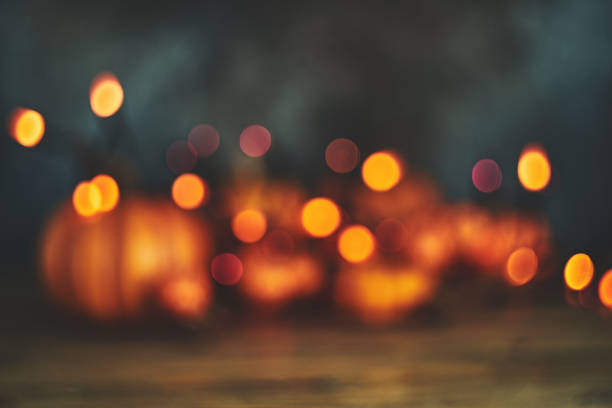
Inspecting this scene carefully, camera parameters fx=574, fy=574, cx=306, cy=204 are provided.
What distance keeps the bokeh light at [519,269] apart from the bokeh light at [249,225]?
527 millimetres

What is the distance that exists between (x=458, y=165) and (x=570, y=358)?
1115 mm

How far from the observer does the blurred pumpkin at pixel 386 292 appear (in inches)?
40.0

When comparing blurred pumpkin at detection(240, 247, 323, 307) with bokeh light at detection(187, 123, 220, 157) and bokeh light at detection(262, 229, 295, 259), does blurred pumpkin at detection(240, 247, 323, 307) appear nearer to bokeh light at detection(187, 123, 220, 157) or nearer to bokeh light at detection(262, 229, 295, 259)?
bokeh light at detection(262, 229, 295, 259)

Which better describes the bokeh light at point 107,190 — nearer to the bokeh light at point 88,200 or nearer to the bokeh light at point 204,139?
the bokeh light at point 88,200

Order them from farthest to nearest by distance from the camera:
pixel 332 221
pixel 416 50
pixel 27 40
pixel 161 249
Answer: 1. pixel 416 50
2. pixel 27 40
3. pixel 332 221
4. pixel 161 249

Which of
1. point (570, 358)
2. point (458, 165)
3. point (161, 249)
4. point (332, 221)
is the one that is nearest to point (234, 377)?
point (161, 249)

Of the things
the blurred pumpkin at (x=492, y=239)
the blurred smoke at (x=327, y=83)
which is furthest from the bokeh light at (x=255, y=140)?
the blurred pumpkin at (x=492, y=239)

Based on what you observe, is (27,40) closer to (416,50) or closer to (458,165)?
(416,50)

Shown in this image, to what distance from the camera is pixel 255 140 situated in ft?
5.28

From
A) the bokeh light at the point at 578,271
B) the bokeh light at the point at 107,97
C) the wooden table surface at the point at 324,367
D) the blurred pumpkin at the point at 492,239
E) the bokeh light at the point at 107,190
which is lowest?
the wooden table surface at the point at 324,367

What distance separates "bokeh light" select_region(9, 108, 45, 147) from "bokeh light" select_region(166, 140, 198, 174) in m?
0.61

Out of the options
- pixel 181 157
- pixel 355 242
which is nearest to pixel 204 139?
pixel 181 157

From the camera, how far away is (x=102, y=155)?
3.26 ft

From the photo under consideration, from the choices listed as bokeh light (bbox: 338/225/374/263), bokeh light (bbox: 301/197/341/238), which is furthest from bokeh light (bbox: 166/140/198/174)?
bokeh light (bbox: 338/225/374/263)
